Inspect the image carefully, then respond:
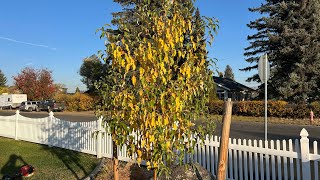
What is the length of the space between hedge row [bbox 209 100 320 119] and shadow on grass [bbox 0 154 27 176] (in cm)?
1754

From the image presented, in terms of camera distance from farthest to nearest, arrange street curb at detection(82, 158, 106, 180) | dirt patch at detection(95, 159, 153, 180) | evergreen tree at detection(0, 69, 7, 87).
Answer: evergreen tree at detection(0, 69, 7, 87), street curb at detection(82, 158, 106, 180), dirt patch at detection(95, 159, 153, 180)

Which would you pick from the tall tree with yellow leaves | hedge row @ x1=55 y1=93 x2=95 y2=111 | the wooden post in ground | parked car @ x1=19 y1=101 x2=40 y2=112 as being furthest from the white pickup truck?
the wooden post in ground

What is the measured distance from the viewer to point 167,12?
3.90 metres

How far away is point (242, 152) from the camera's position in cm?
635

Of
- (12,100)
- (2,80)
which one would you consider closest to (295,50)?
(12,100)

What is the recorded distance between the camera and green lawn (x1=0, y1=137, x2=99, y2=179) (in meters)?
8.06

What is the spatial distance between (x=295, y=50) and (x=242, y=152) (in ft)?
71.5

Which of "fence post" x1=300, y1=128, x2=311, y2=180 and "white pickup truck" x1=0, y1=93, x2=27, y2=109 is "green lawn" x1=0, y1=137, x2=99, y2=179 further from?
"white pickup truck" x1=0, y1=93, x2=27, y2=109

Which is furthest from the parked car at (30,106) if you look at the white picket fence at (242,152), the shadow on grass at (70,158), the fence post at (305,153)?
the fence post at (305,153)

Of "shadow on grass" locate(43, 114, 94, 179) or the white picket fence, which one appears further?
"shadow on grass" locate(43, 114, 94, 179)

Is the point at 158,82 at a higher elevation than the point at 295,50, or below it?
below

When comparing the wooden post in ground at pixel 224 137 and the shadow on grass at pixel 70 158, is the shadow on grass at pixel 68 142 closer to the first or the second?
the shadow on grass at pixel 70 158

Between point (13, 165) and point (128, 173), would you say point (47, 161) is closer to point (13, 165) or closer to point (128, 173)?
point (13, 165)

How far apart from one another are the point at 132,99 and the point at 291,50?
80.9 feet
